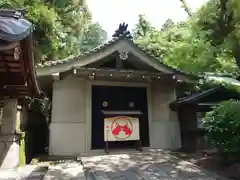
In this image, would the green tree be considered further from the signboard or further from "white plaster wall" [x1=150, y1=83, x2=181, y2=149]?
"white plaster wall" [x1=150, y1=83, x2=181, y2=149]

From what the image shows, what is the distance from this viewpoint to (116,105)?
1202 centimetres

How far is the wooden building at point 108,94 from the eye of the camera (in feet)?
36.0

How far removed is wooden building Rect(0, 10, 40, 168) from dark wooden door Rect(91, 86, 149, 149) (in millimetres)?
3605

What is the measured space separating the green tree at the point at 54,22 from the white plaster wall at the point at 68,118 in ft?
12.9

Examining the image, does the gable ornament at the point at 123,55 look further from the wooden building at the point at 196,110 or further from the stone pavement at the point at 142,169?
the stone pavement at the point at 142,169

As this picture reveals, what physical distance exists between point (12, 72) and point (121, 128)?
7.07m

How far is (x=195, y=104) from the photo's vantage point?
11641mm

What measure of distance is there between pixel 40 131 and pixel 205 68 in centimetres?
1135

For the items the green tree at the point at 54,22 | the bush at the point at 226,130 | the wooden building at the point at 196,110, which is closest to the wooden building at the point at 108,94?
the wooden building at the point at 196,110

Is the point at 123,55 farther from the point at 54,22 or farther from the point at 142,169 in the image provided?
the point at 142,169

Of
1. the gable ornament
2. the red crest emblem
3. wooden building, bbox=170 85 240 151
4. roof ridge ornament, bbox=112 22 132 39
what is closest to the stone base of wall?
the red crest emblem

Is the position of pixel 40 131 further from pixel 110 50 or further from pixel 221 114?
pixel 221 114

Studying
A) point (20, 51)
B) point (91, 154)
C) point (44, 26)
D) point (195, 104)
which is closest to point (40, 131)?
point (91, 154)

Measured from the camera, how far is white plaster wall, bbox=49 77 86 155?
10.8 meters
